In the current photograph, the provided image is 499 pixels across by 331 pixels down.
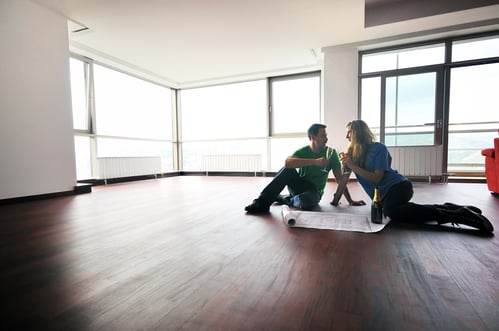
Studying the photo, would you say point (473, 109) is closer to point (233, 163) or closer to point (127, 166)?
point (233, 163)

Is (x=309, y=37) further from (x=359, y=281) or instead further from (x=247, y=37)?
(x=359, y=281)

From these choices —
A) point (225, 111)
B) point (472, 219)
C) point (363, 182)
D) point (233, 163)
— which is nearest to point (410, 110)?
point (363, 182)

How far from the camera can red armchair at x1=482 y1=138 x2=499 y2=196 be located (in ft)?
11.0

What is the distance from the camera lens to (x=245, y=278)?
1.14 meters

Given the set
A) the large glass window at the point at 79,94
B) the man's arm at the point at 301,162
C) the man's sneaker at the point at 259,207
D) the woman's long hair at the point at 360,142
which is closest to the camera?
the woman's long hair at the point at 360,142

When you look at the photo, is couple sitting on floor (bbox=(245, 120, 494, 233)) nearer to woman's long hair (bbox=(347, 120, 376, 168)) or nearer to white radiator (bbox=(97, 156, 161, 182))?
woman's long hair (bbox=(347, 120, 376, 168))

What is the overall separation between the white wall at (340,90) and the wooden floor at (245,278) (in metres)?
3.51

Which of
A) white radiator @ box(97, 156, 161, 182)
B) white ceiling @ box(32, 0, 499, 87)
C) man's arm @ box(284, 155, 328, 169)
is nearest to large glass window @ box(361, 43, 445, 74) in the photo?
white ceiling @ box(32, 0, 499, 87)

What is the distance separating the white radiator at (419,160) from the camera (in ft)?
16.1

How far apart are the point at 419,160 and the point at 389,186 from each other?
3.71 m

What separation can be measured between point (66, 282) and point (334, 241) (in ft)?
4.53

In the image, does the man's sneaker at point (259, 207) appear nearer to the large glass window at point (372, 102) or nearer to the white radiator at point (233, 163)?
the large glass window at point (372, 102)

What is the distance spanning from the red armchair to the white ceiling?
2.21 m

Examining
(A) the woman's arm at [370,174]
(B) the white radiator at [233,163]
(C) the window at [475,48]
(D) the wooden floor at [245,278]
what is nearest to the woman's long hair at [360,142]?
(A) the woman's arm at [370,174]
